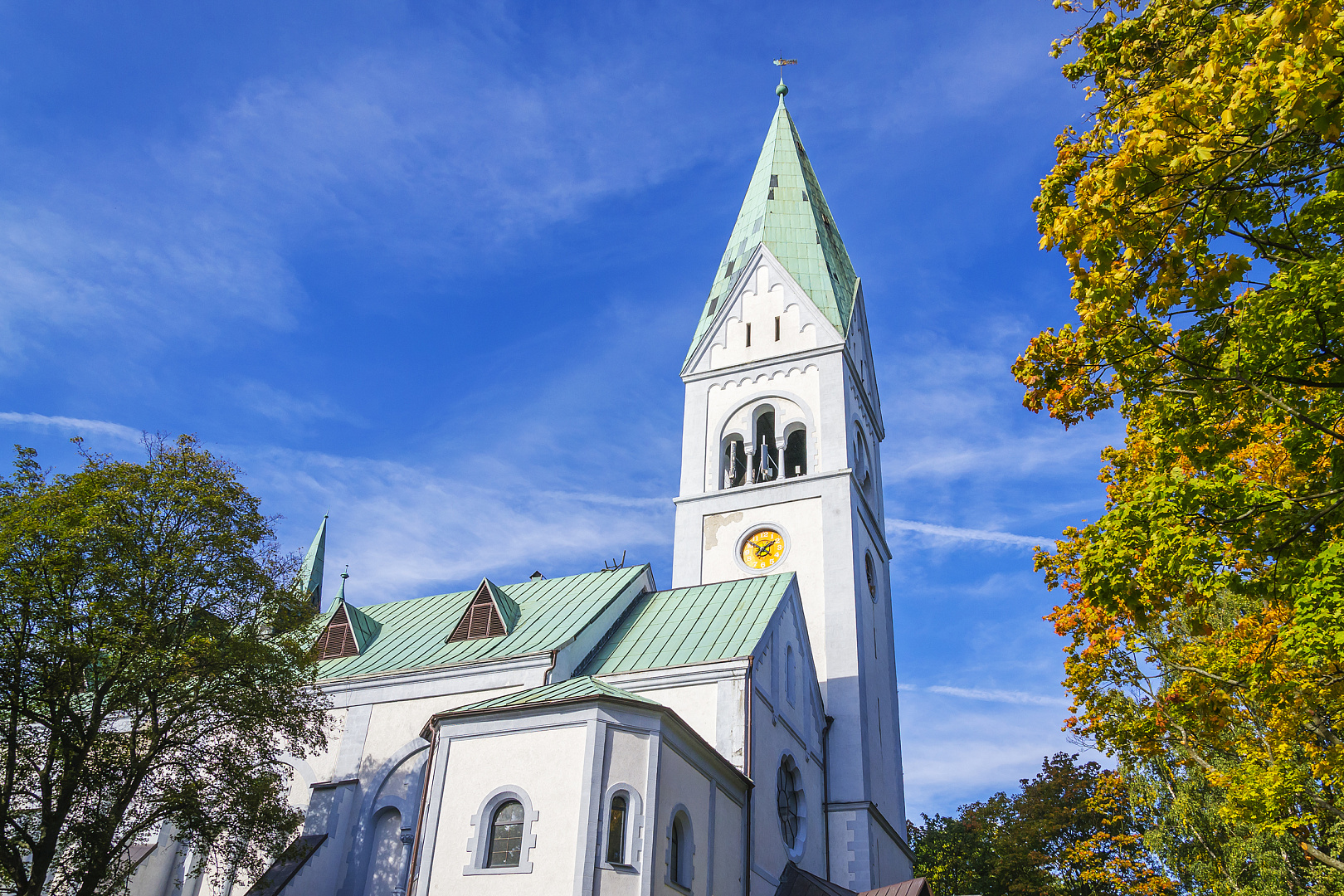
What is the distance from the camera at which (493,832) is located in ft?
51.4

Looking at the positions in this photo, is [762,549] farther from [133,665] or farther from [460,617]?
[133,665]

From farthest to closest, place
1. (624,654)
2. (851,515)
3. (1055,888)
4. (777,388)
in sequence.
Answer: (1055,888) < (777,388) < (851,515) < (624,654)

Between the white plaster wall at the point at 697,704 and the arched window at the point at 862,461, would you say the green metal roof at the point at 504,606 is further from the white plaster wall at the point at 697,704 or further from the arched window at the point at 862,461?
the arched window at the point at 862,461

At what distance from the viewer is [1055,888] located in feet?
120

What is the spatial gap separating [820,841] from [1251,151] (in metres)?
18.7

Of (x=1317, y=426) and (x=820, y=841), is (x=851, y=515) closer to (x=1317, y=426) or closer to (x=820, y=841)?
(x=820, y=841)

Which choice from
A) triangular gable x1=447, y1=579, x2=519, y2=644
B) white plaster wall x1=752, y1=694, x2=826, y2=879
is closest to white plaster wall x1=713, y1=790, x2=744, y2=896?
white plaster wall x1=752, y1=694, x2=826, y2=879

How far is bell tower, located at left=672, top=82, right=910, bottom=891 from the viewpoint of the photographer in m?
25.0

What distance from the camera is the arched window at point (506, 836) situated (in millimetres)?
15328

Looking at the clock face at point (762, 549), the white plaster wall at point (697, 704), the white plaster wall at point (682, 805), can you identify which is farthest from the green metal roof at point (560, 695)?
the clock face at point (762, 549)

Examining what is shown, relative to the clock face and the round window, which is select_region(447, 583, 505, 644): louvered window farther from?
the clock face

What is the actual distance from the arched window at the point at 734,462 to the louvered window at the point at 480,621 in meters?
9.79

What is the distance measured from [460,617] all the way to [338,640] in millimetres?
3520

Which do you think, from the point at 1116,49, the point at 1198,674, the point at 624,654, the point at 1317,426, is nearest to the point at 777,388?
the point at 624,654
